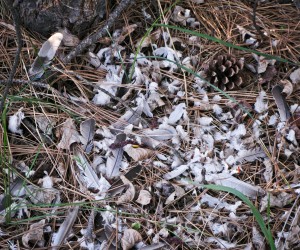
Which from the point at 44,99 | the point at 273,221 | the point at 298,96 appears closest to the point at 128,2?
the point at 44,99

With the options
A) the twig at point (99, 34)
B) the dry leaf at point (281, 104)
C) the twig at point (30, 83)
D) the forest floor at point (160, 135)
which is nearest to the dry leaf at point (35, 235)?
the forest floor at point (160, 135)

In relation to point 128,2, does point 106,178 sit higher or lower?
lower

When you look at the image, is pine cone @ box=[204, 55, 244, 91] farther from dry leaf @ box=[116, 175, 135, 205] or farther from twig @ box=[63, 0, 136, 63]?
dry leaf @ box=[116, 175, 135, 205]

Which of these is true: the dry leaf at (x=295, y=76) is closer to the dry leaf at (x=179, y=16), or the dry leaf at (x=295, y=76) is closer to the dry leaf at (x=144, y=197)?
the dry leaf at (x=179, y=16)

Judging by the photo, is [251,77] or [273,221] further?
[251,77]

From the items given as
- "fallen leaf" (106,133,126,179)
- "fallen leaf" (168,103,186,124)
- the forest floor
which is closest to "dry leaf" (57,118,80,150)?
the forest floor

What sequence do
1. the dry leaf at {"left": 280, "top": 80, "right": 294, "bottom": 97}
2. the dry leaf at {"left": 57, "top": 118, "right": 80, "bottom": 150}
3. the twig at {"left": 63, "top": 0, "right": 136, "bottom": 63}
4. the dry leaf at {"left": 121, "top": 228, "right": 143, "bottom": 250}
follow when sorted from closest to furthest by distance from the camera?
the dry leaf at {"left": 121, "top": 228, "right": 143, "bottom": 250}
the dry leaf at {"left": 57, "top": 118, "right": 80, "bottom": 150}
the dry leaf at {"left": 280, "top": 80, "right": 294, "bottom": 97}
the twig at {"left": 63, "top": 0, "right": 136, "bottom": 63}

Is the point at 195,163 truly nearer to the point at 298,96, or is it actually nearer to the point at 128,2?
the point at 298,96
